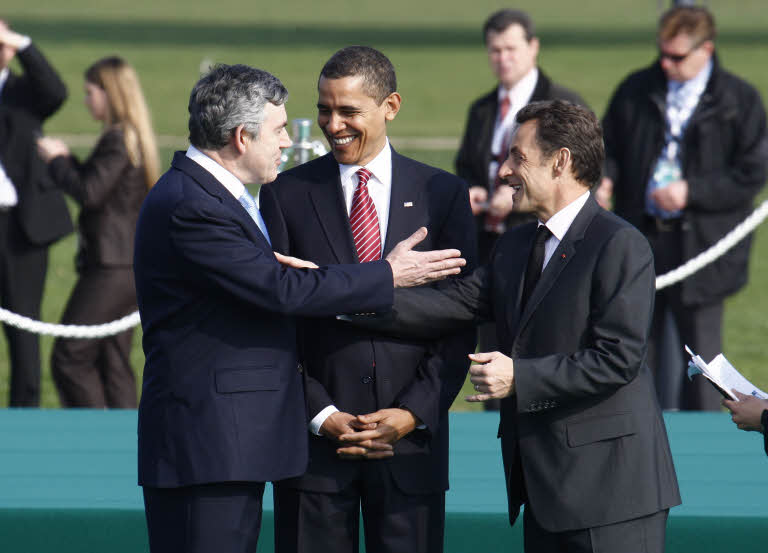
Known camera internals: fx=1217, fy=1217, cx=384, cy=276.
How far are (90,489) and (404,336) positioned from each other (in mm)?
1456

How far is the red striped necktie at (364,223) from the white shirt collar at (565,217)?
593 mm

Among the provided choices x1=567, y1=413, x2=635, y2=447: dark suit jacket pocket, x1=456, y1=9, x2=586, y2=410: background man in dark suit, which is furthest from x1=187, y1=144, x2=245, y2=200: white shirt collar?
x1=456, y1=9, x2=586, y2=410: background man in dark suit

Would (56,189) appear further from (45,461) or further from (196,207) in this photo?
(196,207)

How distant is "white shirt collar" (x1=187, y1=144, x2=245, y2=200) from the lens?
3504 mm

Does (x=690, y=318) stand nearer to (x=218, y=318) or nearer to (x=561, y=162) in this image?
(x=561, y=162)

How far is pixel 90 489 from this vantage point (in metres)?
4.48

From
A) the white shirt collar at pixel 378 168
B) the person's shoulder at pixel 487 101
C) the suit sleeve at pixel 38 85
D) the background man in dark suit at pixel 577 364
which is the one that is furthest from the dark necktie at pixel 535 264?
the suit sleeve at pixel 38 85

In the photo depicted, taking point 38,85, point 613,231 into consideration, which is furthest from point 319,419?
point 38,85

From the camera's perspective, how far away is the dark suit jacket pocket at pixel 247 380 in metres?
3.44

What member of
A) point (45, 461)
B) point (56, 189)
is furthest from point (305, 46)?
point (45, 461)

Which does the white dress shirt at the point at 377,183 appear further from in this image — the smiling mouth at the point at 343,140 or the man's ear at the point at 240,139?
the man's ear at the point at 240,139

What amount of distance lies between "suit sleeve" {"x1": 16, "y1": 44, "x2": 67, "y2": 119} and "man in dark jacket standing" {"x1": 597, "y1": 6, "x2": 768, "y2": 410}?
3299 mm

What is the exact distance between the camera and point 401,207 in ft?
12.5

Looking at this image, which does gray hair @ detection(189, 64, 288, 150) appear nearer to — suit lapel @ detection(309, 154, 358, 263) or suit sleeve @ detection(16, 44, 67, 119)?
suit lapel @ detection(309, 154, 358, 263)
